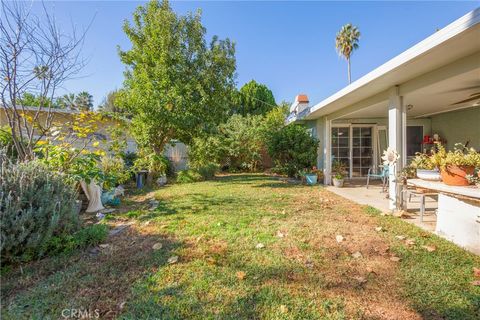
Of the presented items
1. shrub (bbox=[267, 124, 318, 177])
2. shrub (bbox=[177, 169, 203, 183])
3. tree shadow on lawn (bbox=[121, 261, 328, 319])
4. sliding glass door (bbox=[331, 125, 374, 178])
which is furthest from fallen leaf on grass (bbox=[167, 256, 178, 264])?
sliding glass door (bbox=[331, 125, 374, 178])

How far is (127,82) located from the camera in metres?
8.10

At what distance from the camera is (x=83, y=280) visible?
2182 mm

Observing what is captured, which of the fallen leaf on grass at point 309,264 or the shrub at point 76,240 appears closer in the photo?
the fallen leaf on grass at point 309,264

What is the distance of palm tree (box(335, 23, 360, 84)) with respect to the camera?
22000mm

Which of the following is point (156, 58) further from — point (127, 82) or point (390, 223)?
point (390, 223)

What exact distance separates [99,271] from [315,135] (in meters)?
8.82

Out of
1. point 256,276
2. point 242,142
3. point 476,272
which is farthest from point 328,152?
point 256,276

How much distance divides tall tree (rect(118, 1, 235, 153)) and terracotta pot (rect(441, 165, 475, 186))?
6.56 meters

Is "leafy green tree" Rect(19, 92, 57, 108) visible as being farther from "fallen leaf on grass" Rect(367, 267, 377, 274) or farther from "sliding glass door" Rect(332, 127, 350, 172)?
"sliding glass door" Rect(332, 127, 350, 172)

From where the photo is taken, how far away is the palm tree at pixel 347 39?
72.2ft

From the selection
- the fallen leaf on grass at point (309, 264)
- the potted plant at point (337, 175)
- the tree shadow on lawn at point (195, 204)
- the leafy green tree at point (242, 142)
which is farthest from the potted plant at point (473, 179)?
the leafy green tree at point (242, 142)

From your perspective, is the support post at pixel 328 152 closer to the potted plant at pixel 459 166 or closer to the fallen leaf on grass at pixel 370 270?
the potted plant at pixel 459 166

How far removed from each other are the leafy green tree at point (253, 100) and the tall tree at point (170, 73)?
10639 mm

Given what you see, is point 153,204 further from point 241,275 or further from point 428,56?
point 428,56
